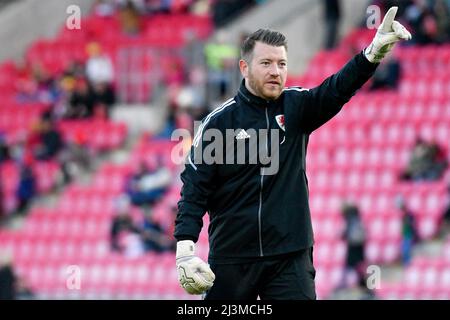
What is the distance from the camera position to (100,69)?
2002cm

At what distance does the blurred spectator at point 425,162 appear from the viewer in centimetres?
1569

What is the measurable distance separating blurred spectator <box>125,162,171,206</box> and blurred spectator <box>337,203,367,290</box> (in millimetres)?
3406

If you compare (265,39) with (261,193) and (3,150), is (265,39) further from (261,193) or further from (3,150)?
(3,150)

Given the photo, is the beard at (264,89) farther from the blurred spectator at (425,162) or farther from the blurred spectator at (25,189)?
the blurred spectator at (25,189)

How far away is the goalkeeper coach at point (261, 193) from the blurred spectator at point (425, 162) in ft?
27.5

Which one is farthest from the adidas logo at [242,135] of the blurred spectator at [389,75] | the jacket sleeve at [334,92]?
the blurred spectator at [389,75]

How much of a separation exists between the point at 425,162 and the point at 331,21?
359 centimetres

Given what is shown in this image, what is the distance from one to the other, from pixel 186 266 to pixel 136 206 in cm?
1031

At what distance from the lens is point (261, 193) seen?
7438mm

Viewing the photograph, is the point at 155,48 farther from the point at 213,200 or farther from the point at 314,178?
the point at 213,200

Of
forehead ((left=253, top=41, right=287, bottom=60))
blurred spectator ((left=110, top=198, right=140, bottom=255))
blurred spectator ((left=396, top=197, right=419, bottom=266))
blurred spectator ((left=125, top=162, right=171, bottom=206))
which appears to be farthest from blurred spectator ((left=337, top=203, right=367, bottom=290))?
forehead ((left=253, top=41, right=287, bottom=60))

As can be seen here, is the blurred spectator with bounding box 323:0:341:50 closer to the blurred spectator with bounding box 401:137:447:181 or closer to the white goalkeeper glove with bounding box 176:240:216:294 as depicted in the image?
the blurred spectator with bounding box 401:137:447:181

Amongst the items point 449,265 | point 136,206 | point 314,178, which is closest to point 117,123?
point 136,206
